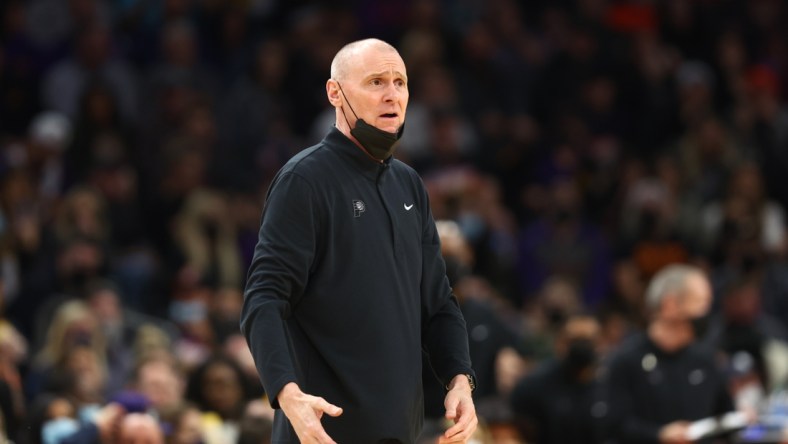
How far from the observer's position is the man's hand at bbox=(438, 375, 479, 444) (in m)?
3.90

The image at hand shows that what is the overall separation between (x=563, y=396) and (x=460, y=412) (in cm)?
528

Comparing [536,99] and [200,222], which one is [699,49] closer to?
[536,99]

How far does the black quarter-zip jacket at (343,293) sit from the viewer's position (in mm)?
3895

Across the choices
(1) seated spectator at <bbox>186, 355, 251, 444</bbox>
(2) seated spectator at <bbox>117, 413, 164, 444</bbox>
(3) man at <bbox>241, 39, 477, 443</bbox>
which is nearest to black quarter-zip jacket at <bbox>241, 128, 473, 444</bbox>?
(3) man at <bbox>241, 39, 477, 443</bbox>

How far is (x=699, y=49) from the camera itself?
14.8 metres

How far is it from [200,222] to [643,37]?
16.7ft

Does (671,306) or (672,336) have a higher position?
(671,306)

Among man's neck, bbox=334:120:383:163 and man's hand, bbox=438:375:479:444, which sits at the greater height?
man's neck, bbox=334:120:383:163

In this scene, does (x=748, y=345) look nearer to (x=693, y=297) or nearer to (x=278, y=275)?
(x=693, y=297)

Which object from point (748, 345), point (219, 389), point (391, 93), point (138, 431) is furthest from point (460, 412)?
point (748, 345)

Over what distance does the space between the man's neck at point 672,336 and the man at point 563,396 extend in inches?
50.5

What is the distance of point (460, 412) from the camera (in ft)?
13.0

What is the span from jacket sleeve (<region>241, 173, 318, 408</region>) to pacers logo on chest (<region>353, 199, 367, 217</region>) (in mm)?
123

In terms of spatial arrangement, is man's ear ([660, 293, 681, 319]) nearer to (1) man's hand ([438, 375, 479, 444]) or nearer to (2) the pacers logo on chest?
(1) man's hand ([438, 375, 479, 444])
